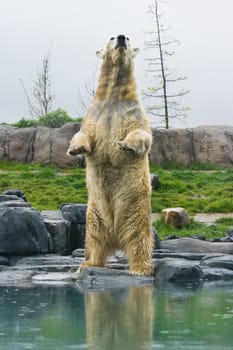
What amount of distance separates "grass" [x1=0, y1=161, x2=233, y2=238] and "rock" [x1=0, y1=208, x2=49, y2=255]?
6257 millimetres

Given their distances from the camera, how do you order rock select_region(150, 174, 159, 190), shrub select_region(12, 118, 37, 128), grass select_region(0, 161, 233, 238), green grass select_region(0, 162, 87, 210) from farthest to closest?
1. shrub select_region(12, 118, 37, 128)
2. rock select_region(150, 174, 159, 190)
3. green grass select_region(0, 162, 87, 210)
4. grass select_region(0, 161, 233, 238)

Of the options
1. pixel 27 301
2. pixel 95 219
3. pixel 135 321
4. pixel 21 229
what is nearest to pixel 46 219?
pixel 21 229

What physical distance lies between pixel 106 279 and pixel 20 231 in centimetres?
198

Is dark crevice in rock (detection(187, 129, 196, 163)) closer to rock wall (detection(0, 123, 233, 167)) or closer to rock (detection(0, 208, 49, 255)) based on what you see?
rock wall (detection(0, 123, 233, 167))

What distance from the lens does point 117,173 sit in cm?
866

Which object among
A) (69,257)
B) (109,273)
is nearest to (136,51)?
(109,273)

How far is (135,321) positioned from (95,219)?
3055mm

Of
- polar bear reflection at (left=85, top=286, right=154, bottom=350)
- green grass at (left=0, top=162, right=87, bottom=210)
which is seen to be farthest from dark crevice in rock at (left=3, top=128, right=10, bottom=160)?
polar bear reflection at (left=85, top=286, right=154, bottom=350)

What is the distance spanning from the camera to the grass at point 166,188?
19406mm

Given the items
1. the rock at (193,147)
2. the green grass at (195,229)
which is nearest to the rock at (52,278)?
the green grass at (195,229)

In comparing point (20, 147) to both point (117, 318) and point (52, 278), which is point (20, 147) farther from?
point (117, 318)

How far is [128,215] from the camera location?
864cm

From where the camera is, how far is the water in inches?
196

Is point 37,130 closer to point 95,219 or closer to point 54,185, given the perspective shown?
point 54,185
